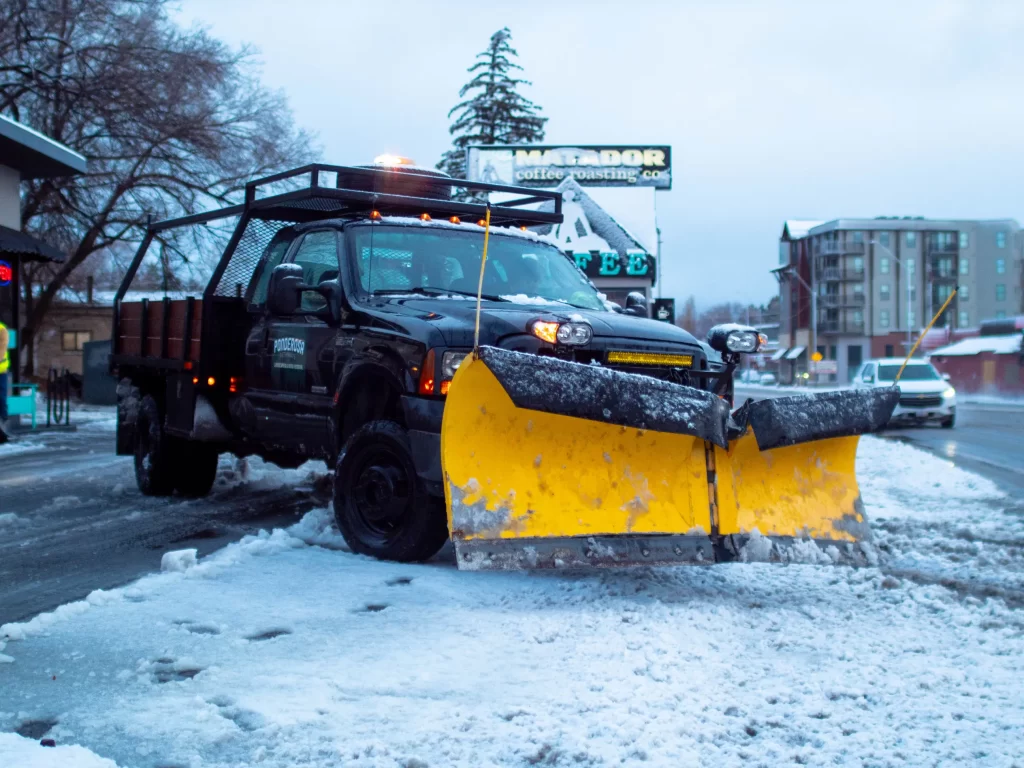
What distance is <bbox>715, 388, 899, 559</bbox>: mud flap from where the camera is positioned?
5008 mm

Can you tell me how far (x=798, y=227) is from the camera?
9494cm

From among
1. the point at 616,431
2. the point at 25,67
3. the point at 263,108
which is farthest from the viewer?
the point at 263,108

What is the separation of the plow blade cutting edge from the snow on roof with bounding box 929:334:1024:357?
164ft

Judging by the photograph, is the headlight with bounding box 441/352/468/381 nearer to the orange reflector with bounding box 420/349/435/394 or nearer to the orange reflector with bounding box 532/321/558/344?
the orange reflector with bounding box 420/349/435/394

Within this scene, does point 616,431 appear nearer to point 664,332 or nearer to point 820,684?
point 664,332

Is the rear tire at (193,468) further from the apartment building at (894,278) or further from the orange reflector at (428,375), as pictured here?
the apartment building at (894,278)

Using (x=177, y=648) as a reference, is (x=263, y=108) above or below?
above

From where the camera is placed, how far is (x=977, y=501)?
30.5ft

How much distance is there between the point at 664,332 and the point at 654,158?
58.6ft

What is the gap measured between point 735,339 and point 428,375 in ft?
6.67

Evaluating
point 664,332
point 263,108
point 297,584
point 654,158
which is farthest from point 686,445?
point 263,108

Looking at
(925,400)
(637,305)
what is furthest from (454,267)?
(925,400)

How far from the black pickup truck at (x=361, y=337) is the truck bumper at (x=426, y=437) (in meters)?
0.01

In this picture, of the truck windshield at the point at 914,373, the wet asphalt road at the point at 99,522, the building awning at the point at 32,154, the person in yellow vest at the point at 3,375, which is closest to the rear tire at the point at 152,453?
the wet asphalt road at the point at 99,522
